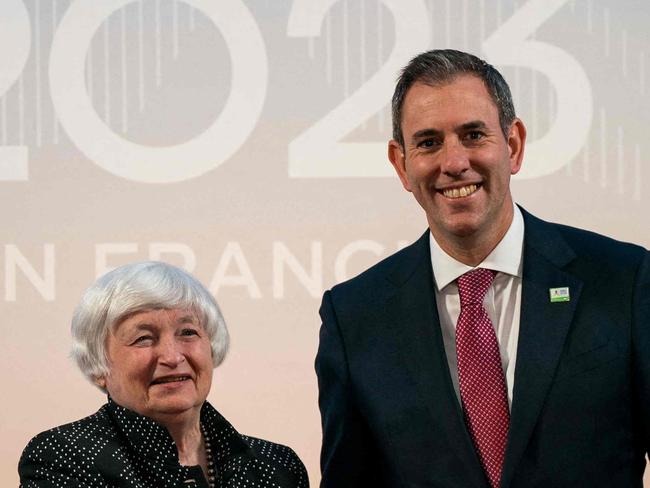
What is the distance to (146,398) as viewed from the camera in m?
2.41

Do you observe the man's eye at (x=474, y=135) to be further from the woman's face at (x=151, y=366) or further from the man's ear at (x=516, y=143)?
the woman's face at (x=151, y=366)

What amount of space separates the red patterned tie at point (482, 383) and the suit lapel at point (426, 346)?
0.02 metres

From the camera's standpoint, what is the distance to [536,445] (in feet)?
7.41

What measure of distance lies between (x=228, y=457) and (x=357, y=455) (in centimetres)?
29

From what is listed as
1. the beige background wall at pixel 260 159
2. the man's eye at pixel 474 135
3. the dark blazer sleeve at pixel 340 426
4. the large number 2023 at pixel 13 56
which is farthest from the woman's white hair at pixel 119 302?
the large number 2023 at pixel 13 56

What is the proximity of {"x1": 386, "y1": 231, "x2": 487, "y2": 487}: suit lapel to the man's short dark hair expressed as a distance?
0.28 m

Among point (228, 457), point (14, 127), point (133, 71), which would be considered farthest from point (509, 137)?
point (14, 127)

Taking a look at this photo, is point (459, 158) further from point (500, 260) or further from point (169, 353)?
point (169, 353)

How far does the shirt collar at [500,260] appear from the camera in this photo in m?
2.41

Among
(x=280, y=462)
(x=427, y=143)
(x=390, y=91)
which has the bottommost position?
(x=280, y=462)

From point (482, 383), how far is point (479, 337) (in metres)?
0.09

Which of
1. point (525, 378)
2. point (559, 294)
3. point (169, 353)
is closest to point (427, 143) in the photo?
point (559, 294)

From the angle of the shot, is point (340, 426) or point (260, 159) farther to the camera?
point (260, 159)

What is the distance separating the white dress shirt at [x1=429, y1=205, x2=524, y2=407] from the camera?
7.80ft
